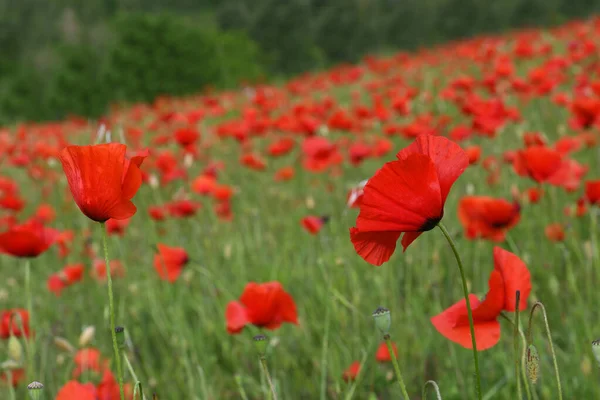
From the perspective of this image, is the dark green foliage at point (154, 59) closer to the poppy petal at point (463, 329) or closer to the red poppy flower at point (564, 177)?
the red poppy flower at point (564, 177)

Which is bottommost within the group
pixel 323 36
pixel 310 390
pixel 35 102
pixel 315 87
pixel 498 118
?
pixel 310 390

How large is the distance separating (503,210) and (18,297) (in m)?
2.11

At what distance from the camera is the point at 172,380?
203cm

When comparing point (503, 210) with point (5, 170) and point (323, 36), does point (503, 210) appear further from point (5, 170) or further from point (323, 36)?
point (323, 36)

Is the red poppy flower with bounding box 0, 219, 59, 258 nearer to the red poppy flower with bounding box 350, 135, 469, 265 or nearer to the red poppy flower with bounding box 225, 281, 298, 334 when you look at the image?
the red poppy flower with bounding box 225, 281, 298, 334

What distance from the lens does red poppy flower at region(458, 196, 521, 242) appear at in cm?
159

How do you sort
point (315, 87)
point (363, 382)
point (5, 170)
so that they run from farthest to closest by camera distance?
point (315, 87), point (5, 170), point (363, 382)

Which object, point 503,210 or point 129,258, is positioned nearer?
point 503,210

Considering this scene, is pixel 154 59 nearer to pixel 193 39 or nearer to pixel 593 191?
pixel 193 39

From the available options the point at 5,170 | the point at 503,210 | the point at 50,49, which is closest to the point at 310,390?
the point at 503,210

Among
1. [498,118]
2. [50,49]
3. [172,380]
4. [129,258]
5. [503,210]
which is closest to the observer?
[503,210]

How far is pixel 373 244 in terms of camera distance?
87cm

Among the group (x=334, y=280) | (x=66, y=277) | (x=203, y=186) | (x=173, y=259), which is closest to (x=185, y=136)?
(x=203, y=186)

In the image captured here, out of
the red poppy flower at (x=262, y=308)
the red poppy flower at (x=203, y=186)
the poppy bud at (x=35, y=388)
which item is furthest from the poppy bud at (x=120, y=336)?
the red poppy flower at (x=203, y=186)
